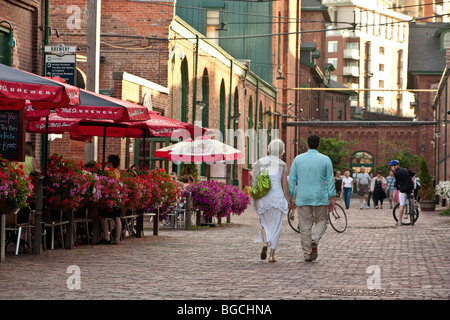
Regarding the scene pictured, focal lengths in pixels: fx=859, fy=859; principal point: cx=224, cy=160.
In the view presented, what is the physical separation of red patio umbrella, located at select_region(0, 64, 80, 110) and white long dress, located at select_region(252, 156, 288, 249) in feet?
9.48

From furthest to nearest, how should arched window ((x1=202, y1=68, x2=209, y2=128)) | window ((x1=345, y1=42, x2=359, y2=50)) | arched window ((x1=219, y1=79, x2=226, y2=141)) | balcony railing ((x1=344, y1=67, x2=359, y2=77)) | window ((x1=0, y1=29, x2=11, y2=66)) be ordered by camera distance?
window ((x1=345, y1=42, x2=359, y2=50))
balcony railing ((x1=344, y1=67, x2=359, y2=77))
arched window ((x1=219, y1=79, x2=226, y2=141))
arched window ((x1=202, y1=68, x2=209, y2=128))
window ((x1=0, y1=29, x2=11, y2=66))

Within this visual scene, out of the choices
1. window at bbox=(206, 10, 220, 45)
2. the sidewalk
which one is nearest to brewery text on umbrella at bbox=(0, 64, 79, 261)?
the sidewalk

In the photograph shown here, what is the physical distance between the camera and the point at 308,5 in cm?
9469

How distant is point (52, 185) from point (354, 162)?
7096cm

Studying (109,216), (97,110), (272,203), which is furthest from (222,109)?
(272,203)

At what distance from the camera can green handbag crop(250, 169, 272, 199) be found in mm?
12266

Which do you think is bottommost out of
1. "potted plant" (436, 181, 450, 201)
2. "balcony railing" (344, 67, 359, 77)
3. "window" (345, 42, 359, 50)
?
"potted plant" (436, 181, 450, 201)

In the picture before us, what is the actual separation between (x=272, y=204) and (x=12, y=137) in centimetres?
376

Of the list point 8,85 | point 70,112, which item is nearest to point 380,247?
point 70,112

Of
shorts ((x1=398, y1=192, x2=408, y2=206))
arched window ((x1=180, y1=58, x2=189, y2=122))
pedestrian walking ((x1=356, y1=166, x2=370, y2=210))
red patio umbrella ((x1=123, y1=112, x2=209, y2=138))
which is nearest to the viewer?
red patio umbrella ((x1=123, y1=112, x2=209, y2=138))

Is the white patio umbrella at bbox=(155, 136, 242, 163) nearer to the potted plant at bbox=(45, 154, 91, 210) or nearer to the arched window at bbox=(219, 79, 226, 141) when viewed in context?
the potted plant at bbox=(45, 154, 91, 210)

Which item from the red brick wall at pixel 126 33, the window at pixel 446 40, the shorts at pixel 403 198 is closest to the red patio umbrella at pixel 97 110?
the shorts at pixel 403 198

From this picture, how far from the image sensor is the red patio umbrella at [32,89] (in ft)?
34.8

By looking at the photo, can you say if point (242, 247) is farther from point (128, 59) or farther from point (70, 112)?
point (128, 59)
